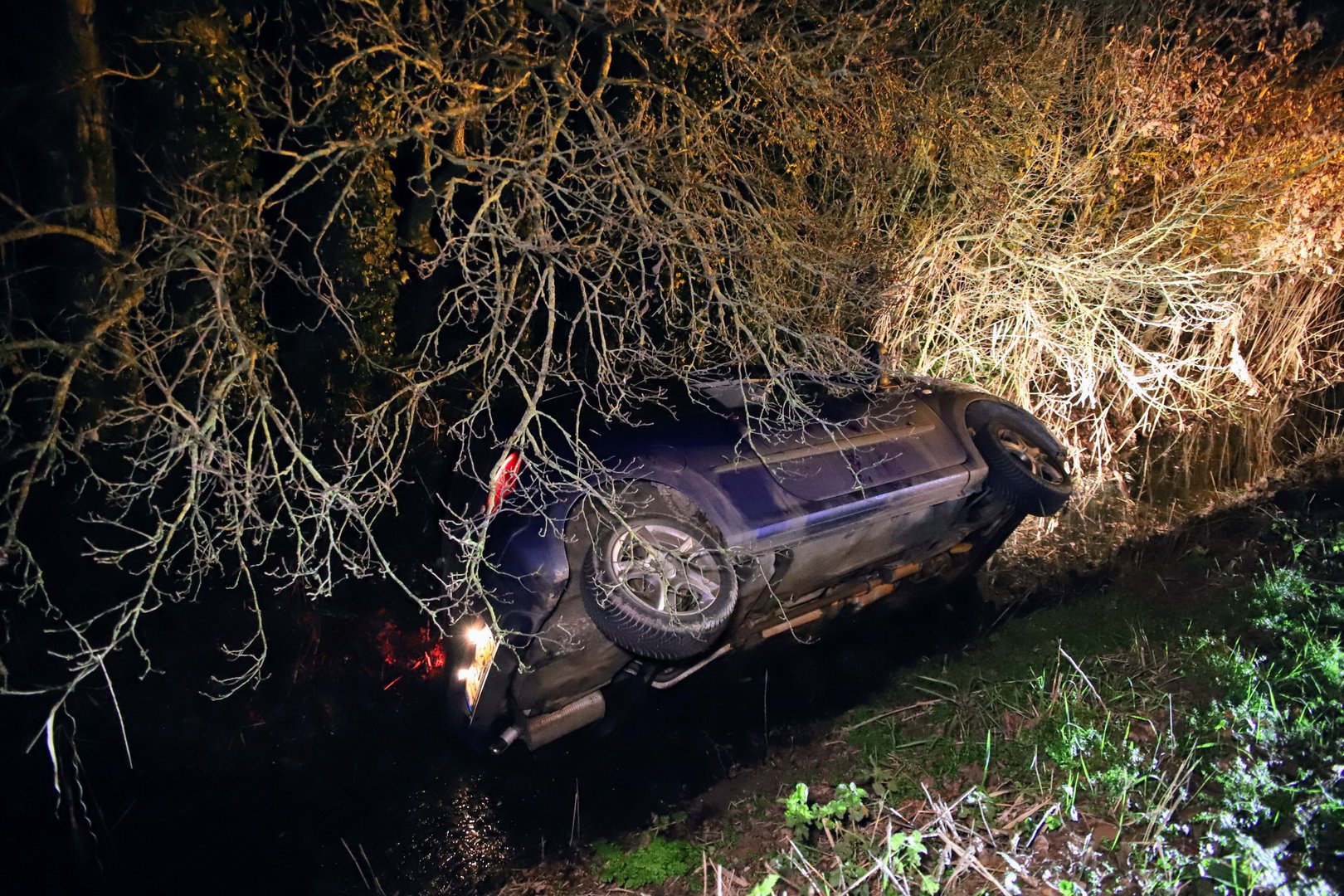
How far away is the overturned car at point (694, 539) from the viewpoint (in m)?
3.25

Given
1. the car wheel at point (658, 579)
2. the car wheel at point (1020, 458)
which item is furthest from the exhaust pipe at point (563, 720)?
the car wheel at point (1020, 458)

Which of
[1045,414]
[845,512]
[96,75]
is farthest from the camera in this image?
[1045,414]

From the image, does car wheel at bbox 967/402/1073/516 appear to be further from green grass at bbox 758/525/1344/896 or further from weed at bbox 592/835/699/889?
weed at bbox 592/835/699/889

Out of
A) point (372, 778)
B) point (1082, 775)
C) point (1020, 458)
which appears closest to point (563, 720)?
point (372, 778)

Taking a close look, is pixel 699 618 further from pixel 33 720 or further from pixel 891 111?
pixel 891 111

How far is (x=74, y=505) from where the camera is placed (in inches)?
160

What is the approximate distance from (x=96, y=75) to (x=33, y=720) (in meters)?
3.24

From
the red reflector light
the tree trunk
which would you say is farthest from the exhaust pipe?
the tree trunk

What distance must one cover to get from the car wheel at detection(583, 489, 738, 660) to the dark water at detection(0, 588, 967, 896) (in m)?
0.91

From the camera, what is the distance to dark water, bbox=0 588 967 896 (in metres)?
3.45

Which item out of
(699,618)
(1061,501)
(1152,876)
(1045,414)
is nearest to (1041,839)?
(1152,876)

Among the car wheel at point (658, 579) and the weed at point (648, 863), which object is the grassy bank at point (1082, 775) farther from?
the car wheel at point (658, 579)

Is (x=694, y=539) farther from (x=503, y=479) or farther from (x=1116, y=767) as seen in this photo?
(x=1116, y=767)

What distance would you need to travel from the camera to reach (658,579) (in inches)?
137
